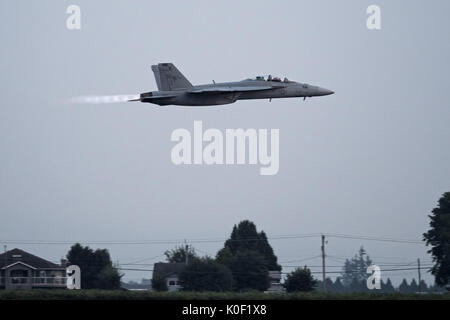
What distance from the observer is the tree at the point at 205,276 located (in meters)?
71.4

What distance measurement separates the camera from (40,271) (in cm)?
8419

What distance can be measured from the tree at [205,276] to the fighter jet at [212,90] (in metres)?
16.0

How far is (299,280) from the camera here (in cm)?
6850

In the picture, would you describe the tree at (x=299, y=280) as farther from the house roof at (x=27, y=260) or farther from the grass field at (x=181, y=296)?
the house roof at (x=27, y=260)

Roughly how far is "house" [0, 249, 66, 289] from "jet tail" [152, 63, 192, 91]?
26.0 meters

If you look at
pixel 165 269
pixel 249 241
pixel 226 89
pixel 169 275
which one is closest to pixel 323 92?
pixel 226 89

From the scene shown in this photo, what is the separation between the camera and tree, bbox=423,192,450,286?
7800cm

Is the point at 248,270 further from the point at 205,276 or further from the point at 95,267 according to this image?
the point at 95,267

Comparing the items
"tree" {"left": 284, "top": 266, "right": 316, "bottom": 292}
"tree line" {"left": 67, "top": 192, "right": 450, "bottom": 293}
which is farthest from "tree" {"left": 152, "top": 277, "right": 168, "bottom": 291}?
"tree" {"left": 284, "top": 266, "right": 316, "bottom": 292}

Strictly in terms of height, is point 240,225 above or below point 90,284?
above

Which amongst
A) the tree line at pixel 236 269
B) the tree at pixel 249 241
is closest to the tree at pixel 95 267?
the tree line at pixel 236 269
